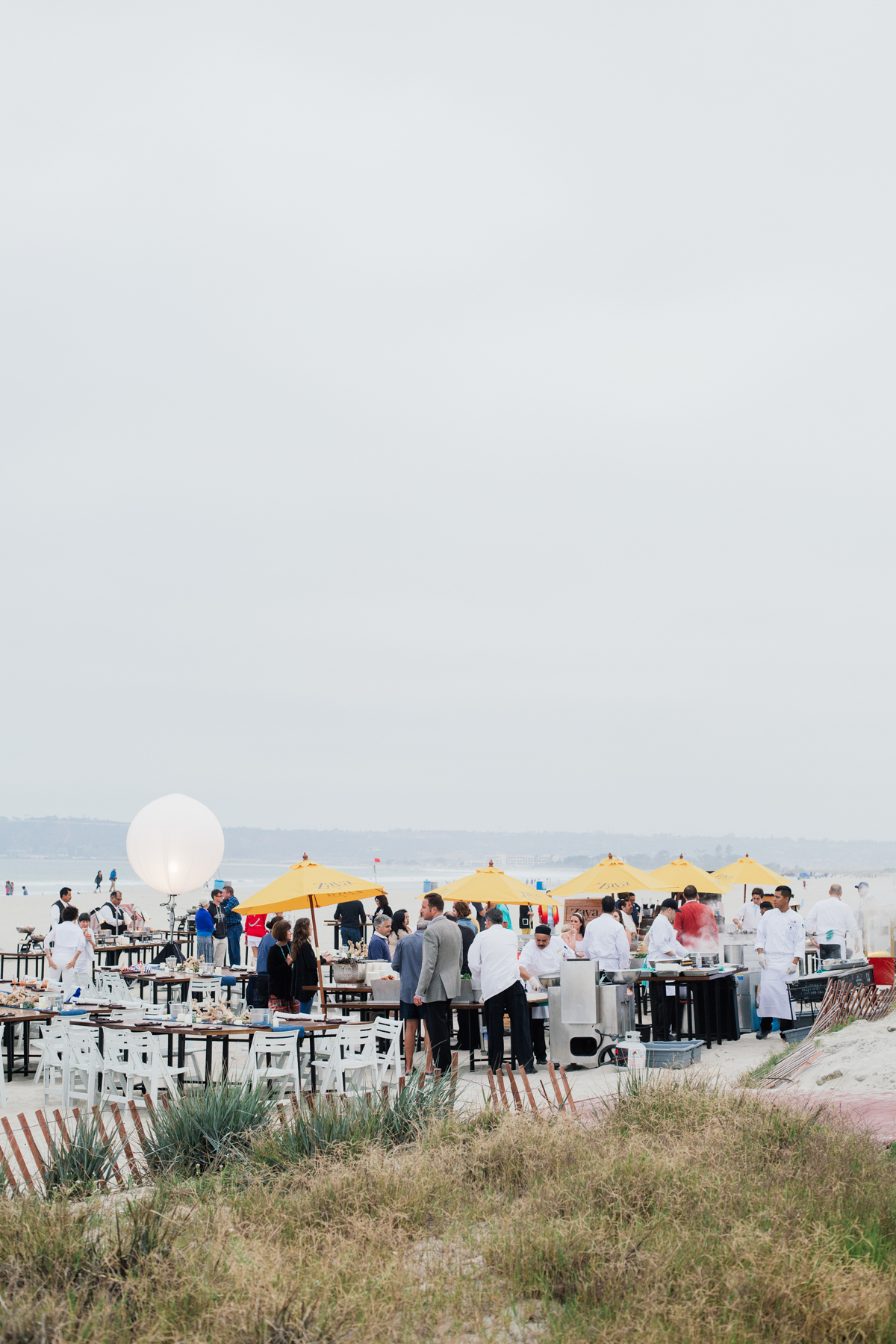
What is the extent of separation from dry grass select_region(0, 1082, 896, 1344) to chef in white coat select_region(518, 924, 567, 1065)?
240 inches

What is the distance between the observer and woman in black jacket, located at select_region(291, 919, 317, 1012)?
41.3 ft

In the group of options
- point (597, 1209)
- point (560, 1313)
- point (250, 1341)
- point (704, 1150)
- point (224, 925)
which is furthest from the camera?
point (224, 925)

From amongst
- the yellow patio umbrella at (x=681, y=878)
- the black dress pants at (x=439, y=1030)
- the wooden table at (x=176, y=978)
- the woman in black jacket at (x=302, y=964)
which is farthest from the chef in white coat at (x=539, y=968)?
the yellow patio umbrella at (x=681, y=878)

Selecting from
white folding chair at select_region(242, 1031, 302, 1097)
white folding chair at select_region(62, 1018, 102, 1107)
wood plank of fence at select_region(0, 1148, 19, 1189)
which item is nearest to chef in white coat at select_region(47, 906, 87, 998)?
white folding chair at select_region(62, 1018, 102, 1107)

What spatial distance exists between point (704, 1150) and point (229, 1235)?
276 centimetres

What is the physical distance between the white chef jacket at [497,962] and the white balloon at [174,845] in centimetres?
1114

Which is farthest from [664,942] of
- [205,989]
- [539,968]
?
[205,989]

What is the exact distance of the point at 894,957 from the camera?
1548 cm

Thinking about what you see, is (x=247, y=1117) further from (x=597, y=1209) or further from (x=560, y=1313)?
(x=560, y=1313)

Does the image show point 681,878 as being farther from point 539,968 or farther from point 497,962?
point 497,962

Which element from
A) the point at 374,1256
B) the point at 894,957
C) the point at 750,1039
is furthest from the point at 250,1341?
the point at 894,957

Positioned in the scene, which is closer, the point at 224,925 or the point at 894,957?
the point at 894,957

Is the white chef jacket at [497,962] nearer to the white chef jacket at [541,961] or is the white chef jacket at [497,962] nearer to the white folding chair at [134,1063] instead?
the white chef jacket at [541,961]

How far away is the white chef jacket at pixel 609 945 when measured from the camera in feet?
45.5
